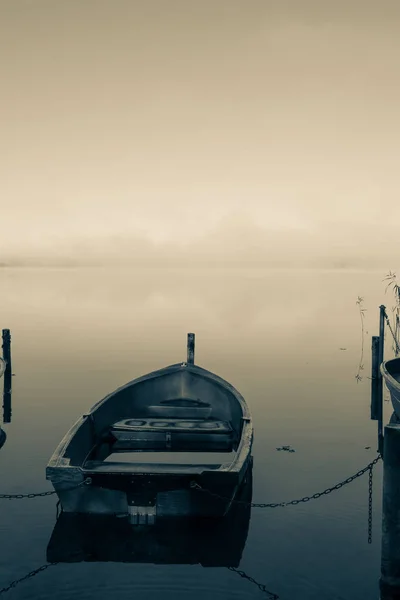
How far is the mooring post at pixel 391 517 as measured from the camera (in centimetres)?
887

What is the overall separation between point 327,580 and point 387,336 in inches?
1409

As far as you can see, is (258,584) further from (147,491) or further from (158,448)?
(158,448)

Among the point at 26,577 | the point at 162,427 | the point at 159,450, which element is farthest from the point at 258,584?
the point at 162,427

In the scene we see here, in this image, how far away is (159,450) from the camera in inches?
610

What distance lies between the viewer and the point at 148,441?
15.6 metres

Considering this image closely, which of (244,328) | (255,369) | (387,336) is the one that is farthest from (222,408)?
(244,328)

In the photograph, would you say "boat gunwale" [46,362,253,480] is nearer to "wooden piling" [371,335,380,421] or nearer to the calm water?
the calm water

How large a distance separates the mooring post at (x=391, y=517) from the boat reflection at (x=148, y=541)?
9.16 ft

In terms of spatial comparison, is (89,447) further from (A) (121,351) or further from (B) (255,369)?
(A) (121,351)

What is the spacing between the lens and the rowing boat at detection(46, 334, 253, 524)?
11273 mm

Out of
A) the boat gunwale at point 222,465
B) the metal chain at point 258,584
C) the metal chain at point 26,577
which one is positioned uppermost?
the boat gunwale at point 222,465

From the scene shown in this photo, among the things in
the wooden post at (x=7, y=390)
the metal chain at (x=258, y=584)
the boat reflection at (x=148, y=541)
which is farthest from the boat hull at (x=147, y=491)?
the wooden post at (x=7, y=390)

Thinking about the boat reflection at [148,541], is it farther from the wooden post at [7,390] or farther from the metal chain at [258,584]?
the wooden post at [7,390]

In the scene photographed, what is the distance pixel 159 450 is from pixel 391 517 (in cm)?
754
